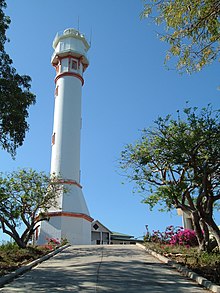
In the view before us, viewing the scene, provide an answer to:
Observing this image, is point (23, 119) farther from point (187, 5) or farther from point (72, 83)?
point (72, 83)

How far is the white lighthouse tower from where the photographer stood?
22.1m

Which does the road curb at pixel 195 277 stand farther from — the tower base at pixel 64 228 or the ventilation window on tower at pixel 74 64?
the ventilation window on tower at pixel 74 64

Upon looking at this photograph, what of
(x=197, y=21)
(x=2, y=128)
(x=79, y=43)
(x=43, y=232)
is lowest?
(x=43, y=232)

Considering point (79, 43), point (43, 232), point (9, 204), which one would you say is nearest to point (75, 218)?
point (43, 232)

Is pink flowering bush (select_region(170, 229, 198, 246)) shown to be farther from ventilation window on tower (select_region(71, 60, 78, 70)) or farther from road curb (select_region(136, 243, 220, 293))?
ventilation window on tower (select_region(71, 60, 78, 70))

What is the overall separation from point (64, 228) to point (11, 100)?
13947mm

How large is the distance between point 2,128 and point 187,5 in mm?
6407

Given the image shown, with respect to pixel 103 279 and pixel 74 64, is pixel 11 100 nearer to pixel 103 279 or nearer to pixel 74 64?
pixel 103 279

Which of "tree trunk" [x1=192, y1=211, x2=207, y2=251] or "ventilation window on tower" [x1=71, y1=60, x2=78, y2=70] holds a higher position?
"ventilation window on tower" [x1=71, y1=60, x2=78, y2=70]

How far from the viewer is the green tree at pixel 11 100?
382 inches

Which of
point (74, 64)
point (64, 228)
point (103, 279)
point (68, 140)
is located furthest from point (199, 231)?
point (74, 64)

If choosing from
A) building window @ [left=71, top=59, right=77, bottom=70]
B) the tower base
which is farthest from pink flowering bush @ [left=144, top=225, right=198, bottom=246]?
building window @ [left=71, top=59, right=77, bottom=70]

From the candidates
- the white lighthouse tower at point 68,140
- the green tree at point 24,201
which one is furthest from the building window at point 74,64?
the green tree at point 24,201

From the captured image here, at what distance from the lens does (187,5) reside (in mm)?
6332
